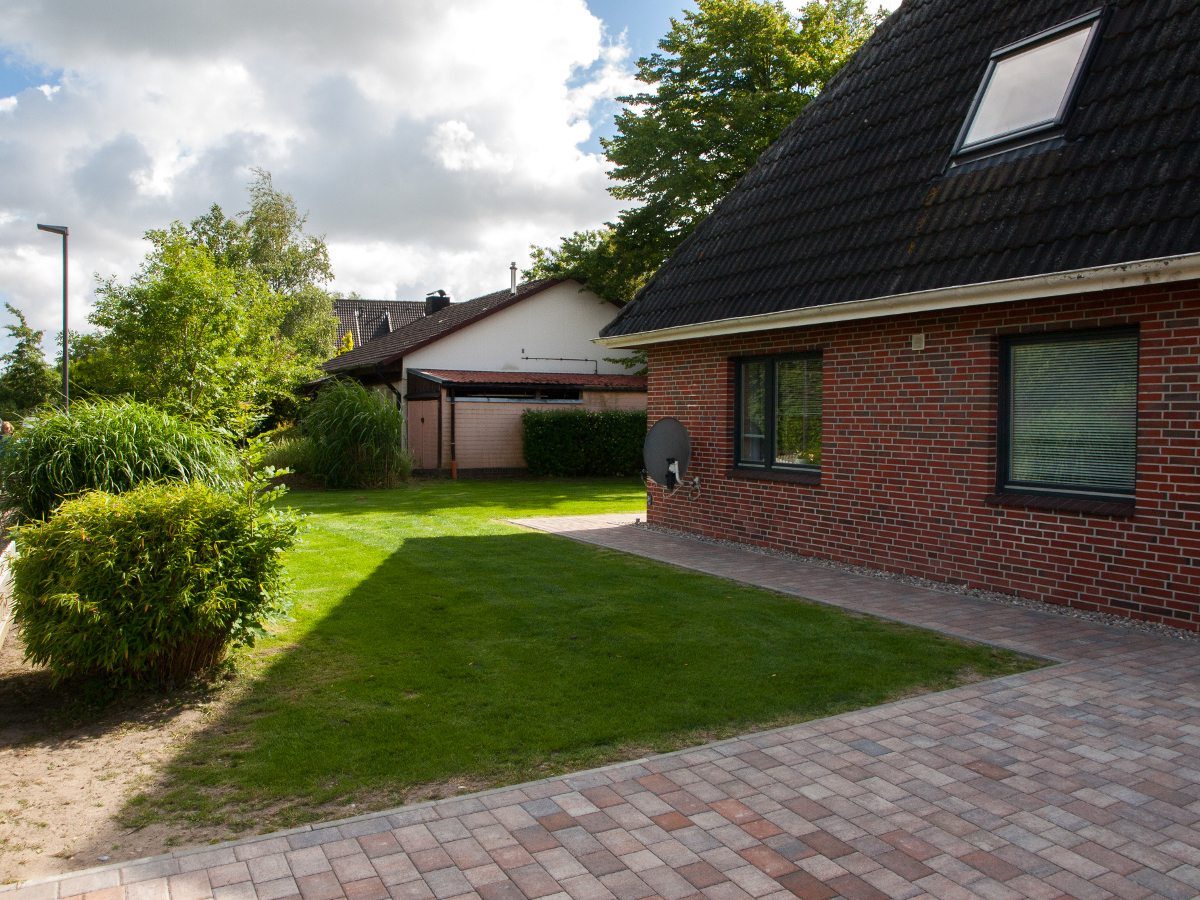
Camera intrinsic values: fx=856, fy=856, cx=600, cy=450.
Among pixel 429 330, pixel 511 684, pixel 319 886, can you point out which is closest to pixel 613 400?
pixel 429 330

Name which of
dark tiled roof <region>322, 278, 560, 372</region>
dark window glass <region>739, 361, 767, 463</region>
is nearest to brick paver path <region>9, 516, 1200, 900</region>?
dark window glass <region>739, 361, 767, 463</region>

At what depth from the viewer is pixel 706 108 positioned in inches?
927

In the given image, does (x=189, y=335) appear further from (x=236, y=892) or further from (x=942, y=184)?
(x=236, y=892)

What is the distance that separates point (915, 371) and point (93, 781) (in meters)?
6.98

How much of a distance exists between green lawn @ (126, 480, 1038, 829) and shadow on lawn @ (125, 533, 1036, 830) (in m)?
0.02

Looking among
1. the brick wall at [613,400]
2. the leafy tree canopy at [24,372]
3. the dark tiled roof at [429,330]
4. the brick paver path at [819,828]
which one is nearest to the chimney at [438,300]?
the dark tiled roof at [429,330]

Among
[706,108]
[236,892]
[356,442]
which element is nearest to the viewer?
[236,892]

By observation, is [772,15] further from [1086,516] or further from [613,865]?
[613,865]

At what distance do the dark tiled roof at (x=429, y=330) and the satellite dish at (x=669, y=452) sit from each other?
13.7m

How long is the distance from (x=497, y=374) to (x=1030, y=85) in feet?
58.0

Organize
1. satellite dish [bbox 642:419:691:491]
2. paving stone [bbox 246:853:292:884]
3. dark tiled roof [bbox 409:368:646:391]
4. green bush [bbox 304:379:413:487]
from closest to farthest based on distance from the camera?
paving stone [bbox 246:853:292:884], satellite dish [bbox 642:419:691:491], green bush [bbox 304:379:413:487], dark tiled roof [bbox 409:368:646:391]

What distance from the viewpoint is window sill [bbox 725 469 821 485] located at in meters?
9.31

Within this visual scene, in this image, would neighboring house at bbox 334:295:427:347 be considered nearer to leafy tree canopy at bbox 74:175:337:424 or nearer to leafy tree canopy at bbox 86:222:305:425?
leafy tree canopy at bbox 74:175:337:424

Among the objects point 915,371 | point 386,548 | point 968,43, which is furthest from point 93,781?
point 968,43
